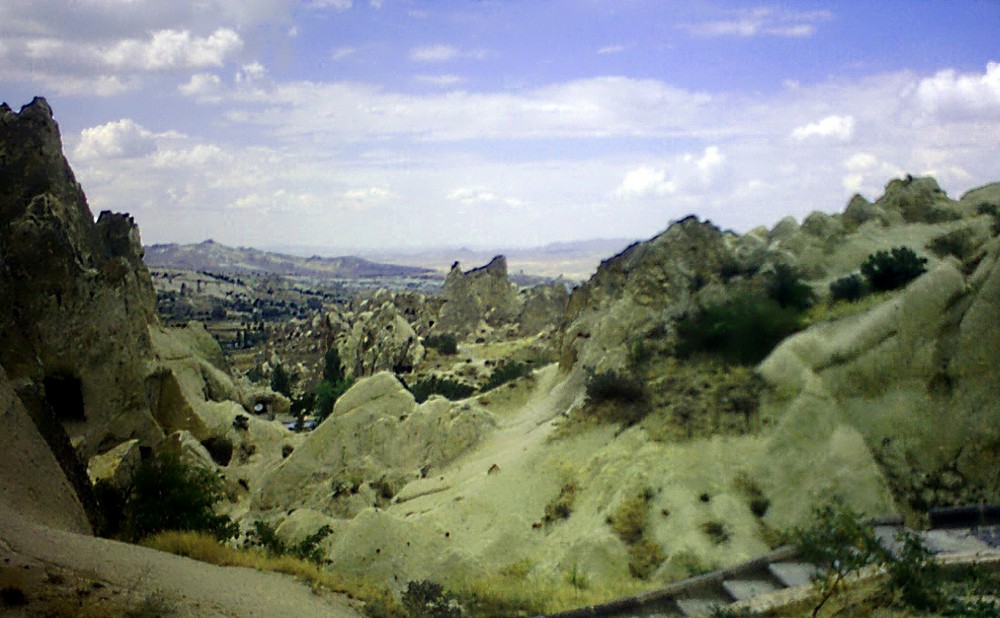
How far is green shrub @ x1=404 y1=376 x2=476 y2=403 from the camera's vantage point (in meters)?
36.4

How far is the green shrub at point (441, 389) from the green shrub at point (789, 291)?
20.3 m

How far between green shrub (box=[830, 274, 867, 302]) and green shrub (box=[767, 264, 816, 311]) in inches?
19.0

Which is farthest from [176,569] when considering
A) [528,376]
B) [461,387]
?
[461,387]

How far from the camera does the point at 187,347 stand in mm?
28797

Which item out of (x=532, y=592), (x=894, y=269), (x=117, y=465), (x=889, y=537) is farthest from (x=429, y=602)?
(x=894, y=269)

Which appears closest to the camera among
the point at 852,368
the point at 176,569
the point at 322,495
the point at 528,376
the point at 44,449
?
the point at 176,569

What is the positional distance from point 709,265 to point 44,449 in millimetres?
16307

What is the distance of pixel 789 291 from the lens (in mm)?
17656

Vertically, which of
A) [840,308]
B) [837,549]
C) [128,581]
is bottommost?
[837,549]

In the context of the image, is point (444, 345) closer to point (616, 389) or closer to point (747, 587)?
point (616, 389)

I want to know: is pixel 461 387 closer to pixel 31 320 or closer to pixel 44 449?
pixel 31 320

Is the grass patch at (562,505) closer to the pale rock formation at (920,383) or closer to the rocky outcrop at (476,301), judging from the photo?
the pale rock formation at (920,383)

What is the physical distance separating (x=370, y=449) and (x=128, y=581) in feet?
44.1

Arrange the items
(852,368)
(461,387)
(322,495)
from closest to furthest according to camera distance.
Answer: (852,368) → (322,495) → (461,387)
